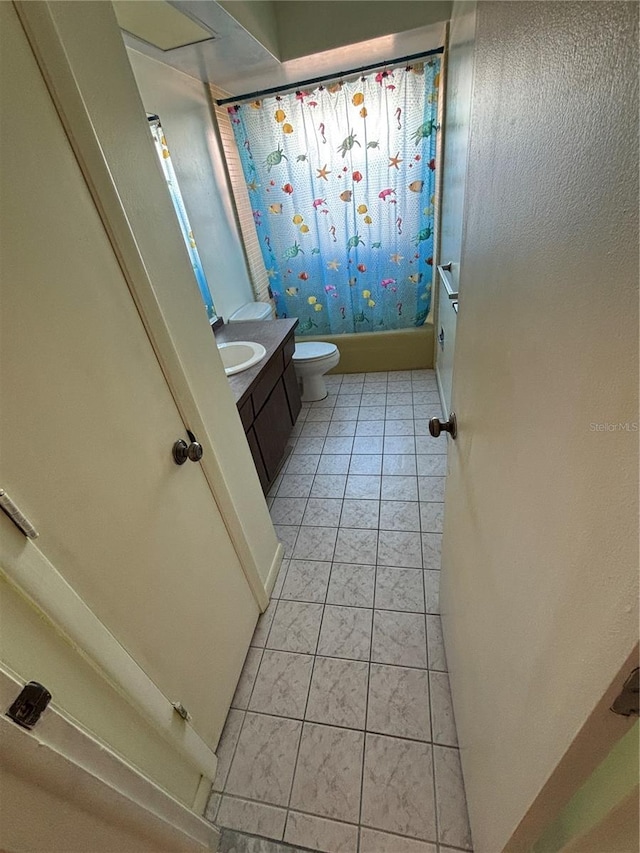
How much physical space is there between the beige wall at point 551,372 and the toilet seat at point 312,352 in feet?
6.42

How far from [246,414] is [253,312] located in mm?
1282

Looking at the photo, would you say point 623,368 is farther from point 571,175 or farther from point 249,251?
point 249,251

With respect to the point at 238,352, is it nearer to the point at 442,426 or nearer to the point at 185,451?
the point at 185,451

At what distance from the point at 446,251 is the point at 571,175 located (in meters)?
2.16

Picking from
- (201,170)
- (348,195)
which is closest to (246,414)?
(201,170)

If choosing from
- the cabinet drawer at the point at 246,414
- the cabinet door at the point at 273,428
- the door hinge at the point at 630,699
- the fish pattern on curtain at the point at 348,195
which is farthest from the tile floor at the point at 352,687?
the fish pattern on curtain at the point at 348,195

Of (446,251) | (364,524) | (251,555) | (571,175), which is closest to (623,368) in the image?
(571,175)

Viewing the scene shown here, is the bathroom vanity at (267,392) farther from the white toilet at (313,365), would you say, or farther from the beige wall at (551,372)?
the beige wall at (551,372)

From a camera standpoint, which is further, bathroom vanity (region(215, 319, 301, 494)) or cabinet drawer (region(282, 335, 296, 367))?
cabinet drawer (region(282, 335, 296, 367))

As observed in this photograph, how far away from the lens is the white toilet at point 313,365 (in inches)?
105

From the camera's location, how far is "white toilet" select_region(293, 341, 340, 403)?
8.76 ft

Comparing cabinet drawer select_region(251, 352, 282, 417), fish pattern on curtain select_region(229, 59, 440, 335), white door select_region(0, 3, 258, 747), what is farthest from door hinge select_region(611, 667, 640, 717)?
fish pattern on curtain select_region(229, 59, 440, 335)

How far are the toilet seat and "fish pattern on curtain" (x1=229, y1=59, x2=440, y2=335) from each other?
17.5 inches

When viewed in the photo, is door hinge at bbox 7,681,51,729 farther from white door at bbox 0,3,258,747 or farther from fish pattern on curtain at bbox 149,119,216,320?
fish pattern on curtain at bbox 149,119,216,320
